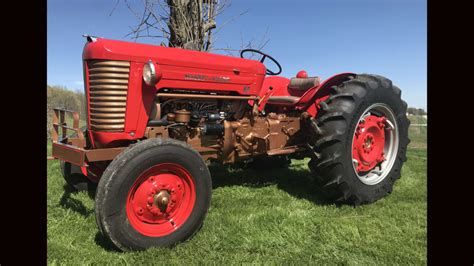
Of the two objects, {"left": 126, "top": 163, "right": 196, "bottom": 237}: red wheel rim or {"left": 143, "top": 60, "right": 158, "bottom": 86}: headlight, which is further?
{"left": 143, "top": 60, "right": 158, "bottom": 86}: headlight

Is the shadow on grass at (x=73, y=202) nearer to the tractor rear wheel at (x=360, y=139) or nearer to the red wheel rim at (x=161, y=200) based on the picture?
the red wheel rim at (x=161, y=200)

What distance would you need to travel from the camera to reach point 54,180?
4.64m

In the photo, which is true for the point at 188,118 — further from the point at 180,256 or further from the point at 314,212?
the point at 314,212

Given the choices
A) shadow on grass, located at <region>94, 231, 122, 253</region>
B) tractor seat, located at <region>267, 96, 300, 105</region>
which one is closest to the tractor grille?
shadow on grass, located at <region>94, 231, 122, 253</region>

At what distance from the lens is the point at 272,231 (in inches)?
122

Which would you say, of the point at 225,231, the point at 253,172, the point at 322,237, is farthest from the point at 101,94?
the point at 253,172

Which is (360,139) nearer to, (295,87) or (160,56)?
(295,87)

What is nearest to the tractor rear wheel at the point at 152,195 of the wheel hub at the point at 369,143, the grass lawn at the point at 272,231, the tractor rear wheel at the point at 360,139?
the grass lawn at the point at 272,231

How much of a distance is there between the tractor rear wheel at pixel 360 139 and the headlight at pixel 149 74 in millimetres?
1772

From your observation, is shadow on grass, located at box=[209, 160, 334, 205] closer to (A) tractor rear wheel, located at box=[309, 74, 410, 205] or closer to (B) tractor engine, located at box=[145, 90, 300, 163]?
(A) tractor rear wheel, located at box=[309, 74, 410, 205]

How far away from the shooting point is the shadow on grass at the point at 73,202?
3.51 metres

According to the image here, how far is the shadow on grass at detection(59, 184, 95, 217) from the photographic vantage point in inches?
138

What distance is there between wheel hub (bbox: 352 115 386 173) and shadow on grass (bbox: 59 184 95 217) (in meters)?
Result: 2.95

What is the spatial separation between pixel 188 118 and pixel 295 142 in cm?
154
